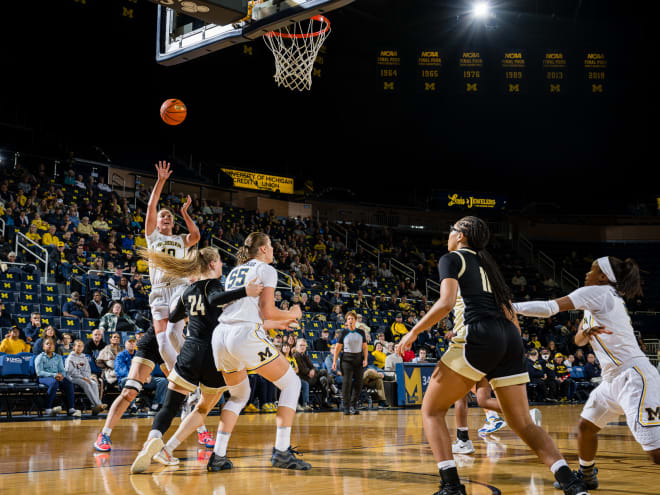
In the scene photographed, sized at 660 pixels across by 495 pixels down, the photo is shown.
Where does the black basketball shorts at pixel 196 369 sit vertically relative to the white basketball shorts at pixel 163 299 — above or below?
below

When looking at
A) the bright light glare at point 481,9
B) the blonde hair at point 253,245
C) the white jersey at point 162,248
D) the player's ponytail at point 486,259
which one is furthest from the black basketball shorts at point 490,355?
the bright light glare at point 481,9

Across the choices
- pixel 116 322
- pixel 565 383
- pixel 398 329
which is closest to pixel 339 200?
pixel 398 329

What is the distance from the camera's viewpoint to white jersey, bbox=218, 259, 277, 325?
523cm

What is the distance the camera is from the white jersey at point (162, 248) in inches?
263

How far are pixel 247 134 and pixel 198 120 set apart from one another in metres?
2.47

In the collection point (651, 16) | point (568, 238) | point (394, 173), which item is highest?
point (651, 16)

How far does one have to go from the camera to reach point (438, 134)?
3173 centimetres

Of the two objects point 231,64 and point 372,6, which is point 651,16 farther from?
point 231,64

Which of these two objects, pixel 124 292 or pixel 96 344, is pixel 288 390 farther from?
pixel 124 292

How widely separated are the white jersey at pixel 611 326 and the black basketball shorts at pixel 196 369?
2969 mm

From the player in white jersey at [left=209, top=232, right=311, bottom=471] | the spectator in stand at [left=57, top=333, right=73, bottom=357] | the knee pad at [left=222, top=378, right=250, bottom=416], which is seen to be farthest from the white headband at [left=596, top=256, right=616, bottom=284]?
the spectator in stand at [left=57, top=333, right=73, bottom=357]

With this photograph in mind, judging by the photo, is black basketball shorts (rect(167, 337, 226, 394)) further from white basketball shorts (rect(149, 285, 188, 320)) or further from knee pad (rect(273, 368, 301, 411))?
white basketball shorts (rect(149, 285, 188, 320))

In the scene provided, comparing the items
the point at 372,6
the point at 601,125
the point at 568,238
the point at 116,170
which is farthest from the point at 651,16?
the point at 116,170

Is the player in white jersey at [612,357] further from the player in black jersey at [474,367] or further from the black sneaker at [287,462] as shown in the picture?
the black sneaker at [287,462]
